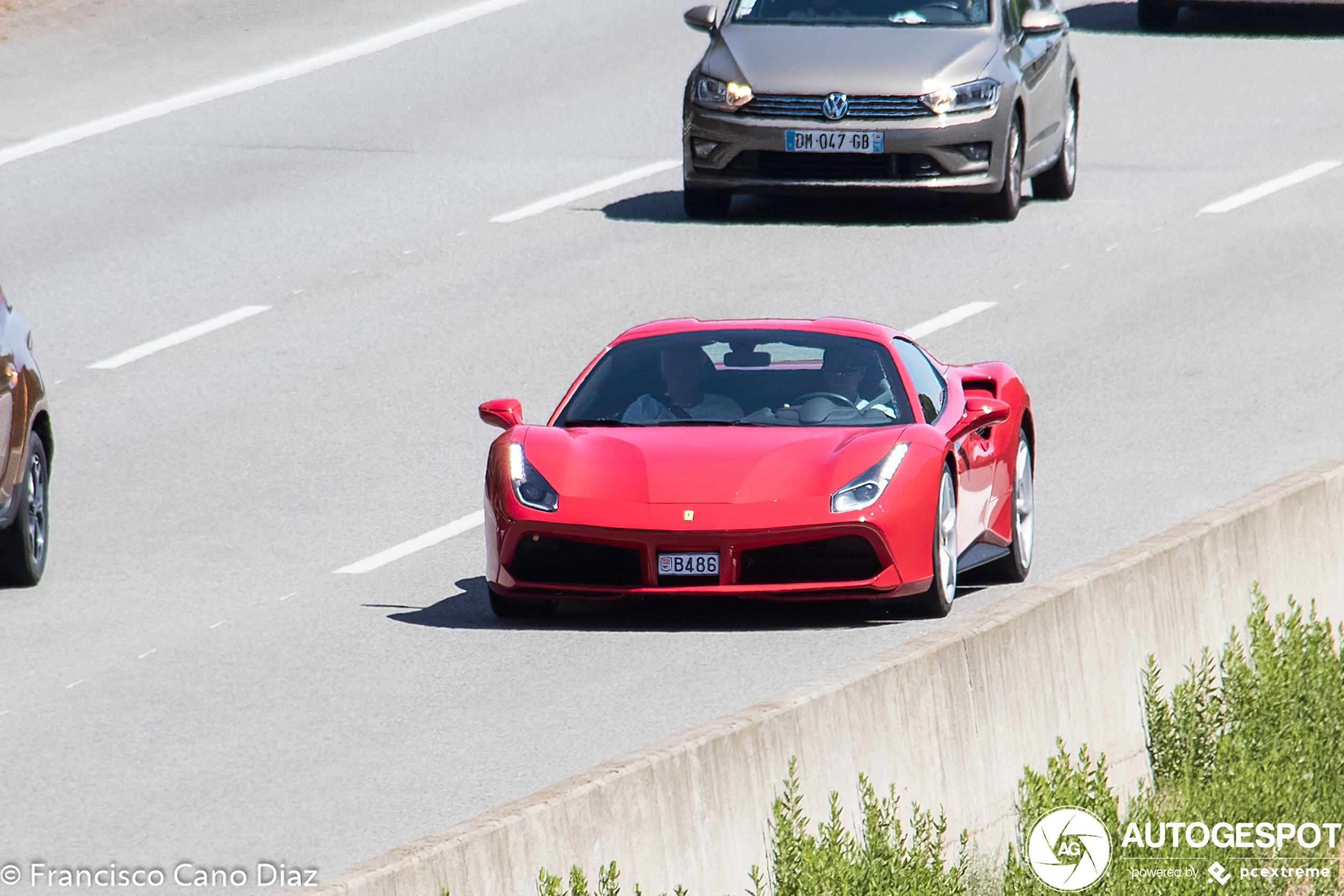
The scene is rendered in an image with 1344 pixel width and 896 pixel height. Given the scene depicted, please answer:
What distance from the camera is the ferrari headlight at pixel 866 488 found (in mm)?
10977

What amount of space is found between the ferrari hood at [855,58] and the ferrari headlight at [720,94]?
79mm

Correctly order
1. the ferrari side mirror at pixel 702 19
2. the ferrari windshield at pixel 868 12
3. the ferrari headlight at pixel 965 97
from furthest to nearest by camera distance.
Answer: the ferrari side mirror at pixel 702 19 → the ferrari windshield at pixel 868 12 → the ferrari headlight at pixel 965 97

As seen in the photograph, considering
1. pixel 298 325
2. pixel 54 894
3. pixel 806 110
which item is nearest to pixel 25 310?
pixel 298 325

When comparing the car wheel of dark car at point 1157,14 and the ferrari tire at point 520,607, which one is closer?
the ferrari tire at point 520,607

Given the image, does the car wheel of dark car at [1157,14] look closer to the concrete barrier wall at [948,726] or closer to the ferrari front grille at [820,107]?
the ferrari front grille at [820,107]

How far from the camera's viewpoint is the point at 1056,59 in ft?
72.0

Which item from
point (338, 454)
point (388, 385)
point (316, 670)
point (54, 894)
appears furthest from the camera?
point (388, 385)

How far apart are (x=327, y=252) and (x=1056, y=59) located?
6.03 meters

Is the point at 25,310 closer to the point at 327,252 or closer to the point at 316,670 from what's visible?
the point at 327,252

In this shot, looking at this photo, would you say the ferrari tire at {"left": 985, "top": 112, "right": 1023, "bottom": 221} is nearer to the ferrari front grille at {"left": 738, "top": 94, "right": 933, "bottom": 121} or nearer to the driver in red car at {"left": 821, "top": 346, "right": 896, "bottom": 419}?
the ferrari front grille at {"left": 738, "top": 94, "right": 933, "bottom": 121}

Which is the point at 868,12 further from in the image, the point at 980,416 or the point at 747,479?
the point at 747,479

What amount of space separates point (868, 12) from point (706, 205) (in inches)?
73.7

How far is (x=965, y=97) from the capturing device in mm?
20266
